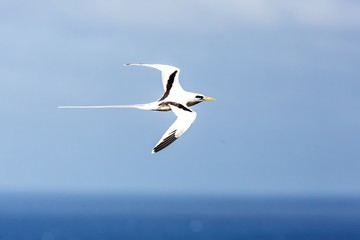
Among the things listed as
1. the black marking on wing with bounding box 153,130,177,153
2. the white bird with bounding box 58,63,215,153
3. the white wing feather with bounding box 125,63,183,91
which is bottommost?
the black marking on wing with bounding box 153,130,177,153

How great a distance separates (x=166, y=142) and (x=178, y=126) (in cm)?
165

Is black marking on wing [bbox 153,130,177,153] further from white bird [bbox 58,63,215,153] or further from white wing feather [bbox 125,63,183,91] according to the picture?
white wing feather [bbox 125,63,183,91]

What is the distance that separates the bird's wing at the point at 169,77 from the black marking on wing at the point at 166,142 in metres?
6.59

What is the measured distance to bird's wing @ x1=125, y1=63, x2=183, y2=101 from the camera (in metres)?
44.4

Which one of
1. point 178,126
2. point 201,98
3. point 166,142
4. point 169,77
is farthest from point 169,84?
point 166,142

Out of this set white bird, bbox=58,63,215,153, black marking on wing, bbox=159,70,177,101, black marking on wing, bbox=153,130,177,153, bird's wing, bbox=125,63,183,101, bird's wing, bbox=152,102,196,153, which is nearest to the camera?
black marking on wing, bbox=153,130,177,153

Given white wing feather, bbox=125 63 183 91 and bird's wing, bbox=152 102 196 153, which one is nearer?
bird's wing, bbox=152 102 196 153

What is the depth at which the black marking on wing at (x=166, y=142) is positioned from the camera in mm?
35406

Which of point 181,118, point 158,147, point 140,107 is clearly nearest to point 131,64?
point 140,107

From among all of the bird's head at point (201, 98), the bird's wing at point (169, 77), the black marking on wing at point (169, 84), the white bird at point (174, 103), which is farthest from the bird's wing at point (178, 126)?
the bird's wing at point (169, 77)

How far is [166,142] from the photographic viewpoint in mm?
36219

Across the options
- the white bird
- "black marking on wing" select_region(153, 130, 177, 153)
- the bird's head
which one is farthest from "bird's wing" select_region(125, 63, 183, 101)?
"black marking on wing" select_region(153, 130, 177, 153)

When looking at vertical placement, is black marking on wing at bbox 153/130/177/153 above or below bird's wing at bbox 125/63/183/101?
below

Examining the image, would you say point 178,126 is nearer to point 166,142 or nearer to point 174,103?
point 166,142
